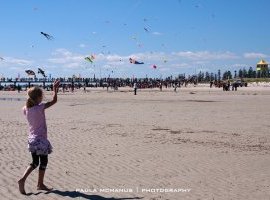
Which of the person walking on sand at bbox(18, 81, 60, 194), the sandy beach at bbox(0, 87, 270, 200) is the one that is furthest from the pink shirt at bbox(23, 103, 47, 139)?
the sandy beach at bbox(0, 87, 270, 200)

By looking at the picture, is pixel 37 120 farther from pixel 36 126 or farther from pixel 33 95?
pixel 33 95

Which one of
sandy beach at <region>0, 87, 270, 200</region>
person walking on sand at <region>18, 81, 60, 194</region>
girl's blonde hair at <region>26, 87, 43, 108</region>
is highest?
girl's blonde hair at <region>26, 87, 43, 108</region>

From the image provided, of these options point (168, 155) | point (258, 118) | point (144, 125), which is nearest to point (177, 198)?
point (168, 155)

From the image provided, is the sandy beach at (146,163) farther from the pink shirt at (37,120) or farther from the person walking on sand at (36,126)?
the pink shirt at (37,120)

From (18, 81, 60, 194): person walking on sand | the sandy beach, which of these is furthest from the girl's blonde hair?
the sandy beach

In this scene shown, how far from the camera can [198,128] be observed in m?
14.8

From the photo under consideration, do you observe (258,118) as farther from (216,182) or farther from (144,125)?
→ (216,182)

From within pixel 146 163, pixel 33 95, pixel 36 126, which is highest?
pixel 33 95

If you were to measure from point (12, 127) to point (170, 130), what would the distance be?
4.90 meters

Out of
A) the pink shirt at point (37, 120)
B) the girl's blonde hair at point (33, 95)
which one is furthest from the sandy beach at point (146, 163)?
the girl's blonde hair at point (33, 95)

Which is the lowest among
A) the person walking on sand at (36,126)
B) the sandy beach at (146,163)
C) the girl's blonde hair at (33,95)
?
the sandy beach at (146,163)

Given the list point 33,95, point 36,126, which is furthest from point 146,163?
point 33,95

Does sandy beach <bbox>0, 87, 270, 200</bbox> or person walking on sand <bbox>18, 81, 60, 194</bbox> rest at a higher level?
person walking on sand <bbox>18, 81, 60, 194</bbox>

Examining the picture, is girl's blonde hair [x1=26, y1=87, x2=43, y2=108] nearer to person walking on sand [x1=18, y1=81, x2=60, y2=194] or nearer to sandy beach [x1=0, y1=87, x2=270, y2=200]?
person walking on sand [x1=18, y1=81, x2=60, y2=194]
